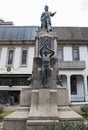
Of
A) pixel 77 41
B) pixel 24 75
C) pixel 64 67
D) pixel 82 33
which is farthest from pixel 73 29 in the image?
pixel 24 75

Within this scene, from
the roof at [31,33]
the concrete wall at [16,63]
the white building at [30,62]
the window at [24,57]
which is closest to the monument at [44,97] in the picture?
the white building at [30,62]

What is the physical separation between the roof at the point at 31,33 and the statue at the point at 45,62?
18085 millimetres

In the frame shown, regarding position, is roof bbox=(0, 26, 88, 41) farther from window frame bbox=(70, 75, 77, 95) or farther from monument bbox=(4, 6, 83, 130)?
monument bbox=(4, 6, 83, 130)

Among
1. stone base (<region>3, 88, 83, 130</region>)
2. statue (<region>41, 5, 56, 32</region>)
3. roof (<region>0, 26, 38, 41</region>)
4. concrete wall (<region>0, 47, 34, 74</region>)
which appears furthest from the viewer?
roof (<region>0, 26, 38, 41</region>)

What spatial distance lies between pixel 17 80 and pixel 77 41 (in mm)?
10463

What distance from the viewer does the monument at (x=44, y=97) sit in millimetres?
6496

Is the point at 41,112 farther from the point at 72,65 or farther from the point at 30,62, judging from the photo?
the point at 30,62

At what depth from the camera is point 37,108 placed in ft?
23.9

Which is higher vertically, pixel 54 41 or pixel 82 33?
pixel 82 33

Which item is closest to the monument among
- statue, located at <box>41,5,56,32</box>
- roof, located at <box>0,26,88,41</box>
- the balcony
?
statue, located at <box>41,5,56,32</box>

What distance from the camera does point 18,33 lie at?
28609 mm

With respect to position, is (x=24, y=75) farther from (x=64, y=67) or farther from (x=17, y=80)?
(x=64, y=67)

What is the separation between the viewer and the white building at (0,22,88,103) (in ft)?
81.9

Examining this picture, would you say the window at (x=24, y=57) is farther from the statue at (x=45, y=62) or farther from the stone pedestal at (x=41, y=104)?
the statue at (x=45, y=62)
